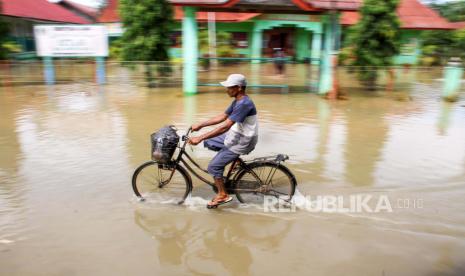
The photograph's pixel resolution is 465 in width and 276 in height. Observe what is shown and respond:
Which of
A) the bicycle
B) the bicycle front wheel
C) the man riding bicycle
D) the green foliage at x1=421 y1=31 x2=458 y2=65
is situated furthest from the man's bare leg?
the green foliage at x1=421 y1=31 x2=458 y2=65

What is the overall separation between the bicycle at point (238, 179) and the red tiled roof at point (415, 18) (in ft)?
66.6

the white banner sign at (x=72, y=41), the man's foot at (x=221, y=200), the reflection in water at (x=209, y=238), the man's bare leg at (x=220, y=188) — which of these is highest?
the white banner sign at (x=72, y=41)

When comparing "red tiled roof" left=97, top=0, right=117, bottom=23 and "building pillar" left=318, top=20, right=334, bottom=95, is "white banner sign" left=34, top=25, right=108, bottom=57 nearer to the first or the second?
A: "building pillar" left=318, top=20, right=334, bottom=95

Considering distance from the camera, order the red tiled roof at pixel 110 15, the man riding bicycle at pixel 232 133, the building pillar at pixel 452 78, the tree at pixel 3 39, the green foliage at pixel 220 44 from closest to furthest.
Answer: the man riding bicycle at pixel 232 133, the building pillar at pixel 452 78, the tree at pixel 3 39, the green foliage at pixel 220 44, the red tiled roof at pixel 110 15

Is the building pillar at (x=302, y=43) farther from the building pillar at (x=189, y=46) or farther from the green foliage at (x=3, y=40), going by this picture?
Answer: the green foliage at (x=3, y=40)

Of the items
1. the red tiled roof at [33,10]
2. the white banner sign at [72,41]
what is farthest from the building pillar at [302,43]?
the red tiled roof at [33,10]

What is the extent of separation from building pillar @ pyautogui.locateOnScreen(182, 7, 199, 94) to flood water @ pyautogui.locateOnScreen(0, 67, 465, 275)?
2.78 m

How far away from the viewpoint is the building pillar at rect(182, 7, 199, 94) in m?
12.1

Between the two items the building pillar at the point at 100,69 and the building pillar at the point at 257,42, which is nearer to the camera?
the building pillar at the point at 100,69

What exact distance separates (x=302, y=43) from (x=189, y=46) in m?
14.4

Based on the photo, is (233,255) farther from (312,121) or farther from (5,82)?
(5,82)

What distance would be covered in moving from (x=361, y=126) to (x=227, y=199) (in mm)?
5230

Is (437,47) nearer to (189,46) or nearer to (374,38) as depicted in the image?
(374,38)

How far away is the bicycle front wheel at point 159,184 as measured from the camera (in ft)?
15.6
